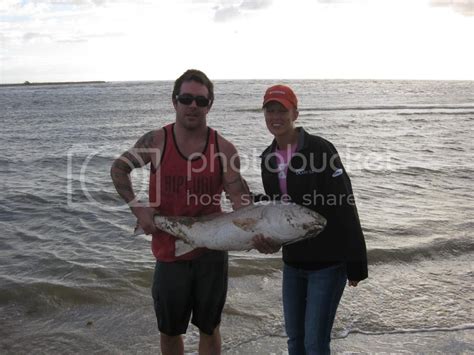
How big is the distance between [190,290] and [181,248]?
1.26 feet

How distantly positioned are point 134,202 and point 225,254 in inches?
34.3

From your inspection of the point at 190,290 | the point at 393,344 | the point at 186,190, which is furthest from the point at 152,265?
the point at 186,190

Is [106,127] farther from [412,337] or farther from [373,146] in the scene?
[412,337]

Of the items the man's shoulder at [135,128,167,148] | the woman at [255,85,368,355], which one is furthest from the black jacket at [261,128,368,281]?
the man's shoulder at [135,128,167,148]

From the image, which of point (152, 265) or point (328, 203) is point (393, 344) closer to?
point (328, 203)

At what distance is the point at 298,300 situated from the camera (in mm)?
3775

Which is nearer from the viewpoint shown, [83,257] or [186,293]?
[186,293]

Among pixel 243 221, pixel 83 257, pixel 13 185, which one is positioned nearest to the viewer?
pixel 243 221

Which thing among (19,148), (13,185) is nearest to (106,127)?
(19,148)

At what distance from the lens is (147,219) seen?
3.75 m

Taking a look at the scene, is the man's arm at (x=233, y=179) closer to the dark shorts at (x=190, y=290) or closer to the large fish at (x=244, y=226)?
the large fish at (x=244, y=226)

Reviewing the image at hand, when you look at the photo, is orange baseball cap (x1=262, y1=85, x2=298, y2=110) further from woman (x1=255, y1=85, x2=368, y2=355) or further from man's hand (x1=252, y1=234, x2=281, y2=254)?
man's hand (x1=252, y1=234, x2=281, y2=254)

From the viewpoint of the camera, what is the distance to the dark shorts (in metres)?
3.87
